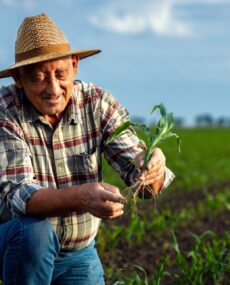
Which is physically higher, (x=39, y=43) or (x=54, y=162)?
(x=39, y=43)

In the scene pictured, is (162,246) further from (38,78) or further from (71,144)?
(38,78)

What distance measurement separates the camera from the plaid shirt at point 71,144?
3896 mm

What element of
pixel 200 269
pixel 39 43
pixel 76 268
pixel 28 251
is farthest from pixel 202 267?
pixel 39 43

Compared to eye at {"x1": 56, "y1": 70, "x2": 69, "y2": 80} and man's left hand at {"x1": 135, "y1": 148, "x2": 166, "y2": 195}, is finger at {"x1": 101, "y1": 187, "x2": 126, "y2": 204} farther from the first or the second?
eye at {"x1": 56, "y1": 70, "x2": 69, "y2": 80}

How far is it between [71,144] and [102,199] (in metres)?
0.67

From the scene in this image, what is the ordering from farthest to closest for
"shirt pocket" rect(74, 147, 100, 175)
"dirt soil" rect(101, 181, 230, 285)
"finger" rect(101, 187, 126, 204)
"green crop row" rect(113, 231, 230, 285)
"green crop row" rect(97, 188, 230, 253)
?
"green crop row" rect(97, 188, 230, 253), "dirt soil" rect(101, 181, 230, 285), "green crop row" rect(113, 231, 230, 285), "shirt pocket" rect(74, 147, 100, 175), "finger" rect(101, 187, 126, 204)

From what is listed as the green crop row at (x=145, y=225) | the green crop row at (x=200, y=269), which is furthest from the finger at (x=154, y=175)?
the green crop row at (x=145, y=225)

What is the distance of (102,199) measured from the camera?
11.1ft

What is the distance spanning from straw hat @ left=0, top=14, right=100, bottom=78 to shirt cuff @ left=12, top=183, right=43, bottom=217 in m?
0.56

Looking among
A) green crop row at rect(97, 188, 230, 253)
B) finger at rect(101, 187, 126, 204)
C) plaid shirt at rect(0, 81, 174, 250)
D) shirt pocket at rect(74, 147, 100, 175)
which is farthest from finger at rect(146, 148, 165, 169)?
green crop row at rect(97, 188, 230, 253)

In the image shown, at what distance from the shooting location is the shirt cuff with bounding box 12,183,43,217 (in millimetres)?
3583

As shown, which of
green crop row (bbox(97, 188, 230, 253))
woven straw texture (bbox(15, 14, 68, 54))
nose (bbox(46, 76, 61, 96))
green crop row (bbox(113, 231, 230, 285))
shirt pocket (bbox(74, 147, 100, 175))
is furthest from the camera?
green crop row (bbox(97, 188, 230, 253))

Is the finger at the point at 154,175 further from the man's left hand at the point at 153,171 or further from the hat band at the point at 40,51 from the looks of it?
the hat band at the point at 40,51

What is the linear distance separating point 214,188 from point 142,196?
8479mm
